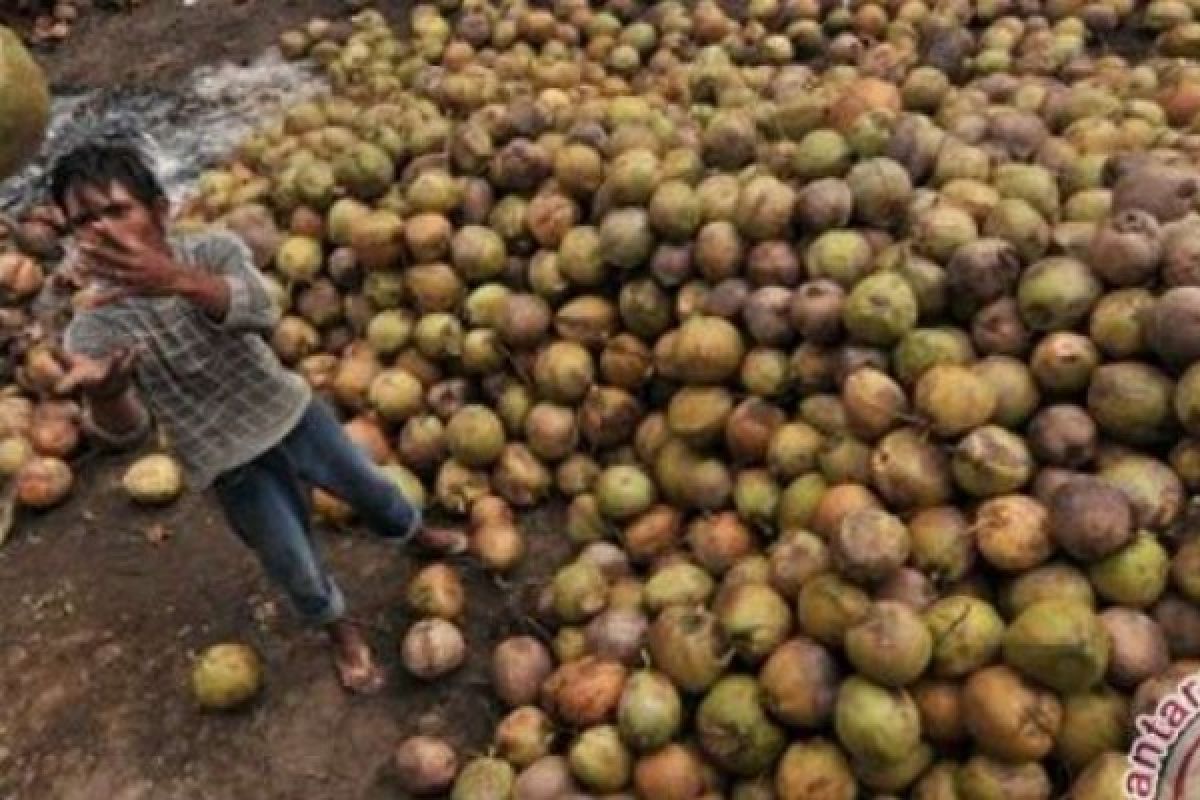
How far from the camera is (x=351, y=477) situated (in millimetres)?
4723

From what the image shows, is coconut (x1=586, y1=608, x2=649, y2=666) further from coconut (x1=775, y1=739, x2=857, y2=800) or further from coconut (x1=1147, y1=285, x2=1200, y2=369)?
coconut (x1=1147, y1=285, x2=1200, y2=369)

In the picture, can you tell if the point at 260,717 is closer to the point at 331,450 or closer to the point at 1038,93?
the point at 331,450

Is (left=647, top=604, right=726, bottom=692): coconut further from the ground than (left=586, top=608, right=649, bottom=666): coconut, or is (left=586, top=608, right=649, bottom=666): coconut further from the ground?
(left=647, top=604, right=726, bottom=692): coconut

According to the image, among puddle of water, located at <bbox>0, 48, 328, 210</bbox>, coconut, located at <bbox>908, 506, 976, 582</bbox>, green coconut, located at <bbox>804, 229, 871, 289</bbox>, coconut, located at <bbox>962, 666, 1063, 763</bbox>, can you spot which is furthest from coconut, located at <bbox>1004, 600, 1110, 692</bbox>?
puddle of water, located at <bbox>0, 48, 328, 210</bbox>

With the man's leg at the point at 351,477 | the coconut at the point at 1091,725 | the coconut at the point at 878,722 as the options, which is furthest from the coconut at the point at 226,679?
the coconut at the point at 1091,725

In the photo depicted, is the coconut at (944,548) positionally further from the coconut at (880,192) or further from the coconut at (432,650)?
the coconut at (432,650)

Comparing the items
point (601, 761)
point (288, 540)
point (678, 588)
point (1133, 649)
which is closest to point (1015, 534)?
point (1133, 649)

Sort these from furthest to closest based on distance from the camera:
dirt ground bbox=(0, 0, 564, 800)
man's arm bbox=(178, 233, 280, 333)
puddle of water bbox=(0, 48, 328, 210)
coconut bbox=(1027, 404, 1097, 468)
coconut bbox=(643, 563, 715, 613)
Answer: puddle of water bbox=(0, 48, 328, 210) < dirt ground bbox=(0, 0, 564, 800) < coconut bbox=(643, 563, 715, 613) < coconut bbox=(1027, 404, 1097, 468) < man's arm bbox=(178, 233, 280, 333)

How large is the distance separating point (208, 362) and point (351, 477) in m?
0.81

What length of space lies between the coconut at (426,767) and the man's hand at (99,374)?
158 cm

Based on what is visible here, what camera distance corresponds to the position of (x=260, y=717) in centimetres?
480

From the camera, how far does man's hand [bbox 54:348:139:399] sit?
12.1 ft

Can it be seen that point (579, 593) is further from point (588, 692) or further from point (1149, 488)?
point (1149, 488)

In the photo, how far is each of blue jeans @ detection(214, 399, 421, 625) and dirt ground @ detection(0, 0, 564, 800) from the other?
1.32ft
